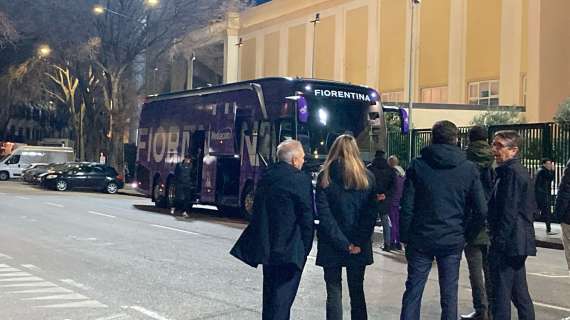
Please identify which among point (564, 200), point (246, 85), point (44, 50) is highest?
point (44, 50)

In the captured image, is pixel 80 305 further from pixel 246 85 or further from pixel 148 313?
pixel 246 85

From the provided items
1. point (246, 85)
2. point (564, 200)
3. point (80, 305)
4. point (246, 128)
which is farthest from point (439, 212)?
point (246, 85)

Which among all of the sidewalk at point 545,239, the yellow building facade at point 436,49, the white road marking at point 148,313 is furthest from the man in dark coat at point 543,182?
the yellow building facade at point 436,49

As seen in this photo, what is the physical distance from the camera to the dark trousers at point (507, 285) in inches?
232

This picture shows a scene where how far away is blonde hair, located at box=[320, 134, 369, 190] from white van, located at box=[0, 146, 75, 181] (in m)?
41.7

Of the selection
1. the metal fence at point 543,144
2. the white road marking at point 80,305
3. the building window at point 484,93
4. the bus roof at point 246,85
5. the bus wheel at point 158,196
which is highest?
the building window at point 484,93

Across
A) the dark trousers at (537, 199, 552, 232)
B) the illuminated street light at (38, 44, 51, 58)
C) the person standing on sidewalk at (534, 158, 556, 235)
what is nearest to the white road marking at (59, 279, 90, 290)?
the person standing on sidewalk at (534, 158, 556, 235)

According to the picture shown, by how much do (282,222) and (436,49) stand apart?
41.7m

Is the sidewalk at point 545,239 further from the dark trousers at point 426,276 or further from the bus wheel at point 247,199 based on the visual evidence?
the dark trousers at point 426,276

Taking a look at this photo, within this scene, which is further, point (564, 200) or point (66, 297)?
point (66, 297)

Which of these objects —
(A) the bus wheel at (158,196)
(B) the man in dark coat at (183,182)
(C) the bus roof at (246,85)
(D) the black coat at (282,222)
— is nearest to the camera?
(D) the black coat at (282,222)

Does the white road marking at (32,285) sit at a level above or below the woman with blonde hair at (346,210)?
below

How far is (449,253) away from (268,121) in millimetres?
11534

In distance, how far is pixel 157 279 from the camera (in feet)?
29.3
